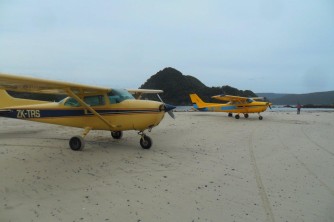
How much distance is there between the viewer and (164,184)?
5199mm

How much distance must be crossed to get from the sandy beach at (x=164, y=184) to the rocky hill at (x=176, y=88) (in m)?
55.4

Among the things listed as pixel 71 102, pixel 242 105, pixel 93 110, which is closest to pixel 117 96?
pixel 93 110

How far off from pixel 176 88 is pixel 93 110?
211 feet

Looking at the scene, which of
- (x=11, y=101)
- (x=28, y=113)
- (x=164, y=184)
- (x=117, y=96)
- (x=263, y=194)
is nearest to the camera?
(x=263, y=194)

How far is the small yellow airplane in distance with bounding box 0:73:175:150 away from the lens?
332 inches

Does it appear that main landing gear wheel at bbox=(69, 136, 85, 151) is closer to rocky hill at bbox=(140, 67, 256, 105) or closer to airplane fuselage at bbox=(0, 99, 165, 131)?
airplane fuselage at bbox=(0, 99, 165, 131)

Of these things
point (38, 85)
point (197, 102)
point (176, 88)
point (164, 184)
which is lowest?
point (164, 184)

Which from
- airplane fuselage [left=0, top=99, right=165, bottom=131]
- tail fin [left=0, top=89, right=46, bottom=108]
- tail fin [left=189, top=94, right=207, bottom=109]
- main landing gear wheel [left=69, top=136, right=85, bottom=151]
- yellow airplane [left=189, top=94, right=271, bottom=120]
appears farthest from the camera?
tail fin [left=189, top=94, right=207, bottom=109]

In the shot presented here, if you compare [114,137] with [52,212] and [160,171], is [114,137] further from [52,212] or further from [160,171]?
[52,212]

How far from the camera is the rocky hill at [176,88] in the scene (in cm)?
6788

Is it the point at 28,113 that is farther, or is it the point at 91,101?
the point at 28,113

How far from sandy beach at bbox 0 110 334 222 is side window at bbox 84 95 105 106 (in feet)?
5.11

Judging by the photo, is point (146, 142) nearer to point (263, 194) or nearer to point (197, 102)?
point (263, 194)

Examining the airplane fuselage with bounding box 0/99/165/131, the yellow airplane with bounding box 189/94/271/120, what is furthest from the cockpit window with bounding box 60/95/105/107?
the yellow airplane with bounding box 189/94/271/120
